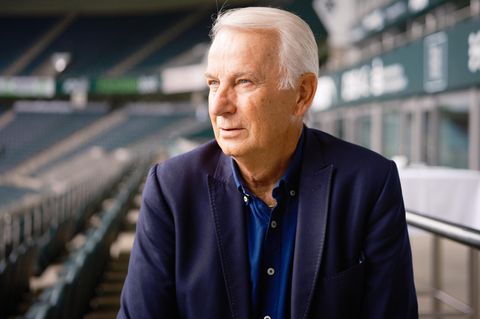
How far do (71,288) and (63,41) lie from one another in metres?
20.6

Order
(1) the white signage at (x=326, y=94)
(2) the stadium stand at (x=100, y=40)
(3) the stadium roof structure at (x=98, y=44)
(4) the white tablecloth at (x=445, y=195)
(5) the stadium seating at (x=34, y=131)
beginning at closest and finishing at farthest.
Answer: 1. (4) the white tablecloth at (x=445, y=195)
2. (1) the white signage at (x=326, y=94)
3. (3) the stadium roof structure at (x=98, y=44)
4. (5) the stadium seating at (x=34, y=131)
5. (2) the stadium stand at (x=100, y=40)

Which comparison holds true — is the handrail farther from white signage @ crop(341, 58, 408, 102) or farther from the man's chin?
white signage @ crop(341, 58, 408, 102)

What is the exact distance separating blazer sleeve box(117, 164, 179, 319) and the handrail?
49 cm

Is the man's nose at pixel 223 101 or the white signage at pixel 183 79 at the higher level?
the white signage at pixel 183 79

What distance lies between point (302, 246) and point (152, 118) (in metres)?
22.4

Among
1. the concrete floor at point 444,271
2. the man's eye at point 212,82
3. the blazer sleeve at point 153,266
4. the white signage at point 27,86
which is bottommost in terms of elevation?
the concrete floor at point 444,271

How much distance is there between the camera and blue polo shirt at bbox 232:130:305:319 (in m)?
0.97

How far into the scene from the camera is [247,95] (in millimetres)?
933

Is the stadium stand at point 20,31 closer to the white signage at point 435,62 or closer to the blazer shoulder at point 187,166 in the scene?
the white signage at point 435,62

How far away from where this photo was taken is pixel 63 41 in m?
21.6

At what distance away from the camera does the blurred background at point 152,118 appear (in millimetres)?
2834

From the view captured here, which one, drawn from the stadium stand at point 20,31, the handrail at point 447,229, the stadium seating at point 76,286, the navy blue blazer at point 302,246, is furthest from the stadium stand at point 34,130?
the navy blue blazer at point 302,246

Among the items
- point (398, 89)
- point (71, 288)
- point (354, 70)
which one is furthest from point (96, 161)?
point (71, 288)

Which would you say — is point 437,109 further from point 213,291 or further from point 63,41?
point 63,41
